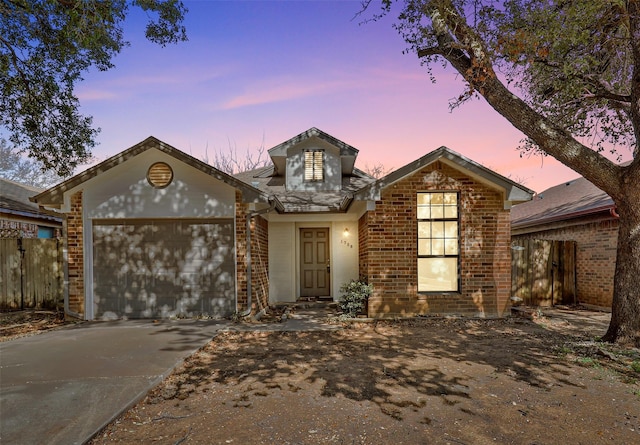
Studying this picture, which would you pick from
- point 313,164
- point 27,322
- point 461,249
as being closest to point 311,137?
point 313,164

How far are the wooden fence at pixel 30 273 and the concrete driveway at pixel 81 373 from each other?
108 inches

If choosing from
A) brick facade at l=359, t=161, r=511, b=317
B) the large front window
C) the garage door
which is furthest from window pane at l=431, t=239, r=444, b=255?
the garage door

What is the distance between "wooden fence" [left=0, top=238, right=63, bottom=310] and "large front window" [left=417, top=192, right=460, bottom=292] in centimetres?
936

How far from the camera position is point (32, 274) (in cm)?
954

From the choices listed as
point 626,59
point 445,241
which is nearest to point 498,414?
point 445,241

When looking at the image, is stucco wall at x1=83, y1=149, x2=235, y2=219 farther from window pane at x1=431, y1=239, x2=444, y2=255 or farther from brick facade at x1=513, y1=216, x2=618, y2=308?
brick facade at x1=513, y1=216, x2=618, y2=308

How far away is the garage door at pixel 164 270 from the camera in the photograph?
8.52 meters

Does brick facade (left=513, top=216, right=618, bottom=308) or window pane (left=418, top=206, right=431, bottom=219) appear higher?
window pane (left=418, top=206, right=431, bottom=219)

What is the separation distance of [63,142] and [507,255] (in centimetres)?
1136

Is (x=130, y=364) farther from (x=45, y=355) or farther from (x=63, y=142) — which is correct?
(x=63, y=142)

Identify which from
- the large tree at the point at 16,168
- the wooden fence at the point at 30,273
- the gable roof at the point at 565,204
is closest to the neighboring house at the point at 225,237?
the wooden fence at the point at 30,273

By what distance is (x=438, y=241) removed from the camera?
339 inches

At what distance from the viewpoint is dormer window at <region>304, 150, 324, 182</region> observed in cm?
1177

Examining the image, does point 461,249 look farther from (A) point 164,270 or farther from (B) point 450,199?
(A) point 164,270
